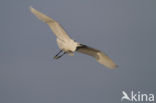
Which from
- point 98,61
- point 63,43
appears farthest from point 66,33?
point 98,61

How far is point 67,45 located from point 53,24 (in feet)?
10.8

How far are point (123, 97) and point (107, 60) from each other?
10.4 meters

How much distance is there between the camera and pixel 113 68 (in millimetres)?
53375

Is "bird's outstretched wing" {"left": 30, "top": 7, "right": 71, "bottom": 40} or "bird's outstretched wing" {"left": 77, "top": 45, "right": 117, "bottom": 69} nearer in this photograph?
"bird's outstretched wing" {"left": 30, "top": 7, "right": 71, "bottom": 40}

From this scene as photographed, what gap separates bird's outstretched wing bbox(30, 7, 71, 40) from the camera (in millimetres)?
52594

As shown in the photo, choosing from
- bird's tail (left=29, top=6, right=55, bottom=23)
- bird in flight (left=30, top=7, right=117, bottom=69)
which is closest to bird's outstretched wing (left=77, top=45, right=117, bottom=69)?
bird in flight (left=30, top=7, right=117, bottom=69)

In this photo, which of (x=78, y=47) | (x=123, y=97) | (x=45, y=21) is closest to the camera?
(x=78, y=47)

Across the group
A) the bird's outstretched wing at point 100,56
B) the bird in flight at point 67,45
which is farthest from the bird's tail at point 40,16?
the bird's outstretched wing at point 100,56

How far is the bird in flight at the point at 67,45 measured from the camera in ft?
167

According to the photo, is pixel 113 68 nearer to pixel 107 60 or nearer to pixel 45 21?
pixel 107 60

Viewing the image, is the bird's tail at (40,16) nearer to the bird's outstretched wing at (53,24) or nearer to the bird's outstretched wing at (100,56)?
the bird's outstretched wing at (53,24)

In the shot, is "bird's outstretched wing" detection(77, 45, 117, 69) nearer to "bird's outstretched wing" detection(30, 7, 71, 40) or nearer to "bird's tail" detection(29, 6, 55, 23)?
"bird's outstretched wing" detection(30, 7, 71, 40)

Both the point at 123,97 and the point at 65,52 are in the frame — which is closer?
the point at 65,52

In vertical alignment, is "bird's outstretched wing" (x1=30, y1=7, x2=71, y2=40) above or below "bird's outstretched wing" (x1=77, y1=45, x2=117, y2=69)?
above
